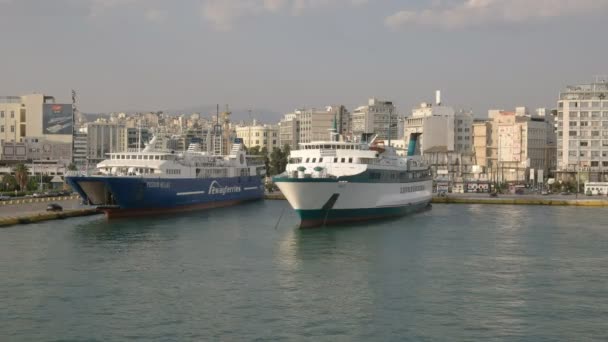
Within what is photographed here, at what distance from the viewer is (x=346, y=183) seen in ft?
188

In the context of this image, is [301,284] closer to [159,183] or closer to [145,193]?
[145,193]

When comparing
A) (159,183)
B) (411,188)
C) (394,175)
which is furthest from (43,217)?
(411,188)

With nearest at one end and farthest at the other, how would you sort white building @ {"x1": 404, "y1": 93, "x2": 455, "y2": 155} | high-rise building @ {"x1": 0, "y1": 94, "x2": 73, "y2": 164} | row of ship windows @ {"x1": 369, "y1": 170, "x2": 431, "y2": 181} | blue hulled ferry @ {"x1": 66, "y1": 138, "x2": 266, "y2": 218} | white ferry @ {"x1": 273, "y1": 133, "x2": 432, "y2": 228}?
white ferry @ {"x1": 273, "y1": 133, "x2": 432, "y2": 228}
row of ship windows @ {"x1": 369, "y1": 170, "x2": 431, "y2": 181}
blue hulled ferry @ {"x1": 66, "y1": 138, "x2": 266, "y2": 218}
high-rise building @ {"x1": 0, "y1": 94, "x2": 73, "y2": 164}
white building @ {"x1": 404, "y1": 93, "x2": 455, "y2": 155}

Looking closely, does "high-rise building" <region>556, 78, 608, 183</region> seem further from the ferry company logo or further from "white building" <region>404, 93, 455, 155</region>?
the ferry company logo

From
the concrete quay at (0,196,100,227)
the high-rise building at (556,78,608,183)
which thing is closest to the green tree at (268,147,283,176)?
the high-rise building at (556,78,608,183)

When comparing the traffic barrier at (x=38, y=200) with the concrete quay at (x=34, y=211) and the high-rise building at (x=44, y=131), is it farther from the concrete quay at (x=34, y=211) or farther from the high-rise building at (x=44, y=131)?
the high-rise building at (x=44, y=131)

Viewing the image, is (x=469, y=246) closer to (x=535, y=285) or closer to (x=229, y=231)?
(x=535, y=285)

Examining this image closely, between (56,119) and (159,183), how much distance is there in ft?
268

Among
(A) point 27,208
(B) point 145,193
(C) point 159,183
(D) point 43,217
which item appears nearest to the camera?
(D) point 43,217

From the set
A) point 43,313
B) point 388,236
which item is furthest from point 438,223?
point 43,313

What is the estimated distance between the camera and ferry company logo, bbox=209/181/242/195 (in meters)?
81.7

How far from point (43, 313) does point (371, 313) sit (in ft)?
39.7

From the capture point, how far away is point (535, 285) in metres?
35.2

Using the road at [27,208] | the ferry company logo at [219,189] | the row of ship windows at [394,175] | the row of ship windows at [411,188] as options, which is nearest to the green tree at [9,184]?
the road at [27,208]
